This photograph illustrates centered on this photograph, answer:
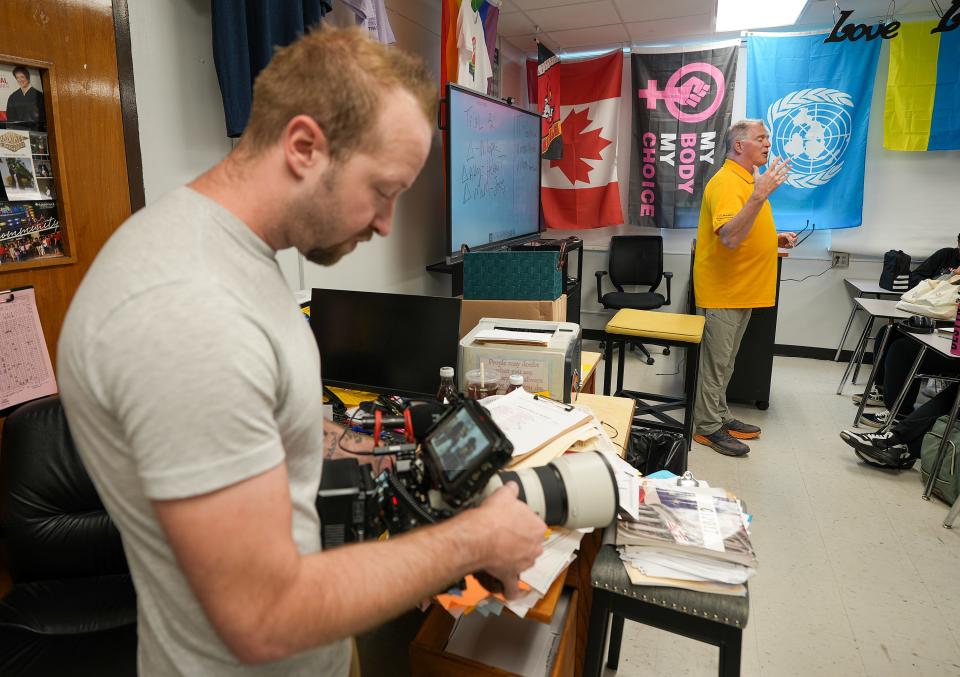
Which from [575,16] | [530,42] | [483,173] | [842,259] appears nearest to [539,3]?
[575,16]

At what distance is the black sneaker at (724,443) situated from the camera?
2.99 m

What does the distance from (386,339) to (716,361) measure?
2104 mm

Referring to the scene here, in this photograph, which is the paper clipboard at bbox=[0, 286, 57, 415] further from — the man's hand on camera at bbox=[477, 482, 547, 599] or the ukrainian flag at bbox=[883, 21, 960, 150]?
the ukrainian flag at bbox=[883, 21, 960, 150]

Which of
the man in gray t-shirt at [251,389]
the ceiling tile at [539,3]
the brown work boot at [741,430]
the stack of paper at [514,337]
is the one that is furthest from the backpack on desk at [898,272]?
the man in gray t-shirt at [251,389]

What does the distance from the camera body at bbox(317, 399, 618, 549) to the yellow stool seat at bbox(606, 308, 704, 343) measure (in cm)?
195

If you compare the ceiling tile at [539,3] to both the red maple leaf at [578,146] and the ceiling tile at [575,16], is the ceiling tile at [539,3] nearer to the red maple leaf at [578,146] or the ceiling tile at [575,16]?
the ceiling tile at [575,16]

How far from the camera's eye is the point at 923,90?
392 cm

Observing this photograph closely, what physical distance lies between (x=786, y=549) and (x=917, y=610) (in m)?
0.43

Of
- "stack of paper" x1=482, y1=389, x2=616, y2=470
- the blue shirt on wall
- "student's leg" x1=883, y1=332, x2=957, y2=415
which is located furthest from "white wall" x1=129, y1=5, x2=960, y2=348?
"stack of paper" x1=482, y1=389, x2=616, y2=470

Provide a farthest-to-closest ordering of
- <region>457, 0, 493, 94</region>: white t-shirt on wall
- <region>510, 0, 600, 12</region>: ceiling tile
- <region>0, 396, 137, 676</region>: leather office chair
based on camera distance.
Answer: <region>510, 0, 600, 12</region>: ceiling tile → <region>457, 0, 493, 94</region>: white t-shirt on wall → <region>0, 396, 137, 676</region>: leather office chair

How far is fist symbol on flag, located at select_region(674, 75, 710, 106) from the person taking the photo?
439 centimetres

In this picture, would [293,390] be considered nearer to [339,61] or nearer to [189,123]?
[339,61]

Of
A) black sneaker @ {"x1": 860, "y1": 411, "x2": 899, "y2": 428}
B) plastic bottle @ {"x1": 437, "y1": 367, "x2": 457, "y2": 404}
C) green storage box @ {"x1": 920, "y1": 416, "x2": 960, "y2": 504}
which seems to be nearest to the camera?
plastic bottle @ {"x1": 437, "y1": 367, "x2": 457, "y2": 404}

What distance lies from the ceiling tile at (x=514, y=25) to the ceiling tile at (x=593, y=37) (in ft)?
0.77
